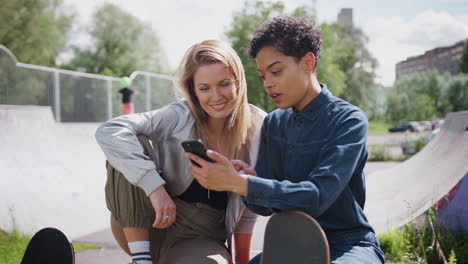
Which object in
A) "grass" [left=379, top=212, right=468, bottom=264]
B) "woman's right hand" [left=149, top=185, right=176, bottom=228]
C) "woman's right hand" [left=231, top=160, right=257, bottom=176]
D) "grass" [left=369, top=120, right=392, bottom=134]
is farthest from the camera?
"grass" [left=369, top=120, right=392, bottom=134]

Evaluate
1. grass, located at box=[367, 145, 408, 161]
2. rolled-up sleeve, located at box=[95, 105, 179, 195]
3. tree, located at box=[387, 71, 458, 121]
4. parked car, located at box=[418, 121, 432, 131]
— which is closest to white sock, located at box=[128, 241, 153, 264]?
rolled-up sleeve, located at box=[95, 105, 179, 195]

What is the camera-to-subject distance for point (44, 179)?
15.6ft

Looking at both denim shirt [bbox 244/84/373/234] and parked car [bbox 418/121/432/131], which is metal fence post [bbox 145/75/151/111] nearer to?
denim shirt [bbox 244/84/373/234]

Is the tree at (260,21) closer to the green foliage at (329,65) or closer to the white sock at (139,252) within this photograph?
the green foliage at (329,65)

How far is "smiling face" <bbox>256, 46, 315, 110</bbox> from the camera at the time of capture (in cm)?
190

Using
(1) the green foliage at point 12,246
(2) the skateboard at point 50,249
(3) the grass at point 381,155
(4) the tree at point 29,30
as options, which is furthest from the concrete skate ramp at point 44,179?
(4) the tree at point 29,30

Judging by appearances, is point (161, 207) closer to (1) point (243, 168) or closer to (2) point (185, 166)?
(2) point (185, 166)

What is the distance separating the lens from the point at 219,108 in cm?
240

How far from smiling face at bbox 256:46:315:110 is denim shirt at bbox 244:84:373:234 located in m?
0.09

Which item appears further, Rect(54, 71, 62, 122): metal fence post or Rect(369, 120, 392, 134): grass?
Rect(369, 120, 392, 134): grass

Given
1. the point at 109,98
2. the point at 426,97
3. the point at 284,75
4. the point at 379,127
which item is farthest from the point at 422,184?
the point at 379,127

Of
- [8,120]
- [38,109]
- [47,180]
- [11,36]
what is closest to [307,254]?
[47,180]

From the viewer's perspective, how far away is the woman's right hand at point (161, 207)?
2184 mm

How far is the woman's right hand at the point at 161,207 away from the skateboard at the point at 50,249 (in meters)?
0.52
